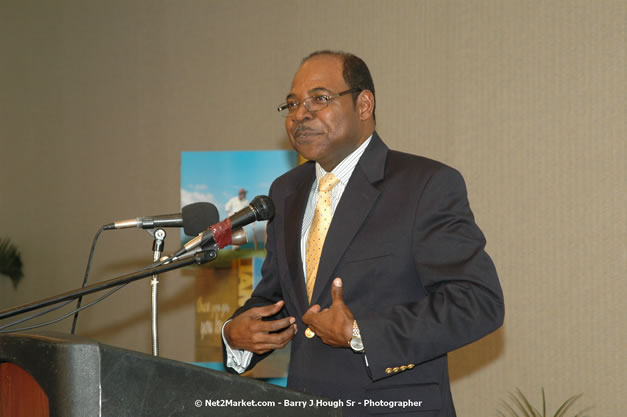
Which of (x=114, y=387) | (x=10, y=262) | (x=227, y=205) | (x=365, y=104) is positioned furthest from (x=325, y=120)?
(x=10, y=262)

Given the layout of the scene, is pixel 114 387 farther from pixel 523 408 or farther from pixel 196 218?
pixel 523 408

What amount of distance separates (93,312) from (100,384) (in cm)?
427

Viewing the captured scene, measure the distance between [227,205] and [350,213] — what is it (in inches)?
96.0

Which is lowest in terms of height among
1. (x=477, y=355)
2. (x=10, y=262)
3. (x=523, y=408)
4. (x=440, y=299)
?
(x=523, y=408)

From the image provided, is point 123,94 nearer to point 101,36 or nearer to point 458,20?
point 101,36

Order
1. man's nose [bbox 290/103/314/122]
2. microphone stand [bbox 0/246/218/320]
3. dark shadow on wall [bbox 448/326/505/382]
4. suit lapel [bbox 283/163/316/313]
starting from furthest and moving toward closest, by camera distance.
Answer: dark shadow on wall [bbox 448/326/505/382], man's nose [bbox 290/103/314/122], suit lapel [bbox 283/163/316/313], microphone stand [bbox 0/246/218/320]

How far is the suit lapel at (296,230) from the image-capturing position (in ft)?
6.57

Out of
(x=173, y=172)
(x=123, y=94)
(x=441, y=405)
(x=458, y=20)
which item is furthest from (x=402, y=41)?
(x=441, y=405)

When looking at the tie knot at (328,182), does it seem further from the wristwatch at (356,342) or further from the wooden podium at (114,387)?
the wooden podium at (114,387)

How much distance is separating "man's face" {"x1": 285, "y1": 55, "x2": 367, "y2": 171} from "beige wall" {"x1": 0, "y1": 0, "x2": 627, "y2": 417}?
1971 millimetres

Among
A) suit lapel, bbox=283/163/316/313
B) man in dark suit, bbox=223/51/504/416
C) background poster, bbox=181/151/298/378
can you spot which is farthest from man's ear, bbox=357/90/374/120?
background poster, bbox=181/151/298/378

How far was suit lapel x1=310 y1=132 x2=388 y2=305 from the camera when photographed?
1915 mm

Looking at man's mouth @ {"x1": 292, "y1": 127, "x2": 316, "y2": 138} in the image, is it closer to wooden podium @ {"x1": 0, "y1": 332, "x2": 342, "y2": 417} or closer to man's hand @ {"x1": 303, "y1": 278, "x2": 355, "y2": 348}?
man's hand @ {"x1": 303, "y1": 278, "x2": 355, "y2": 348}

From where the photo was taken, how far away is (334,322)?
1.67 meters
